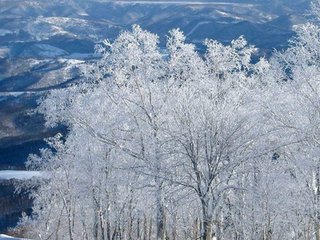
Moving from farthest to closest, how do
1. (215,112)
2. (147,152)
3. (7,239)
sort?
(147,152) → (215,112) → (7,239)

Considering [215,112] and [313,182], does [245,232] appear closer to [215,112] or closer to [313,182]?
[313,182]

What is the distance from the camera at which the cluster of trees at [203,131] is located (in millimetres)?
22594

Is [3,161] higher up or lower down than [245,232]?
higher up

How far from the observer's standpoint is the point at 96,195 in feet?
98.5

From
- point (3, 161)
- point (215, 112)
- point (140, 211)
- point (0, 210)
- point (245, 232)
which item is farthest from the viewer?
point (3, 161)

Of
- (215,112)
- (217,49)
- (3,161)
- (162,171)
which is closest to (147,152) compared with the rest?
(162,171)

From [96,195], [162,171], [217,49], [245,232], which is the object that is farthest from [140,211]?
Result: [217,49]

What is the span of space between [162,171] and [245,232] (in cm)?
645

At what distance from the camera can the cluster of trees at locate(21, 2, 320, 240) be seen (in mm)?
22594

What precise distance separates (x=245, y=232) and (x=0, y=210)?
56110 mm

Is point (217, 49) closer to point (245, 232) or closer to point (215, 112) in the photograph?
point (215, 112)

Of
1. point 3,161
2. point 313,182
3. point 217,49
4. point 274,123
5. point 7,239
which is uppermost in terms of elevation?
point 3,161

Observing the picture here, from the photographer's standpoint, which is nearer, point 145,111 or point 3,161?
point 145,111

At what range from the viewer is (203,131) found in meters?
22.4
